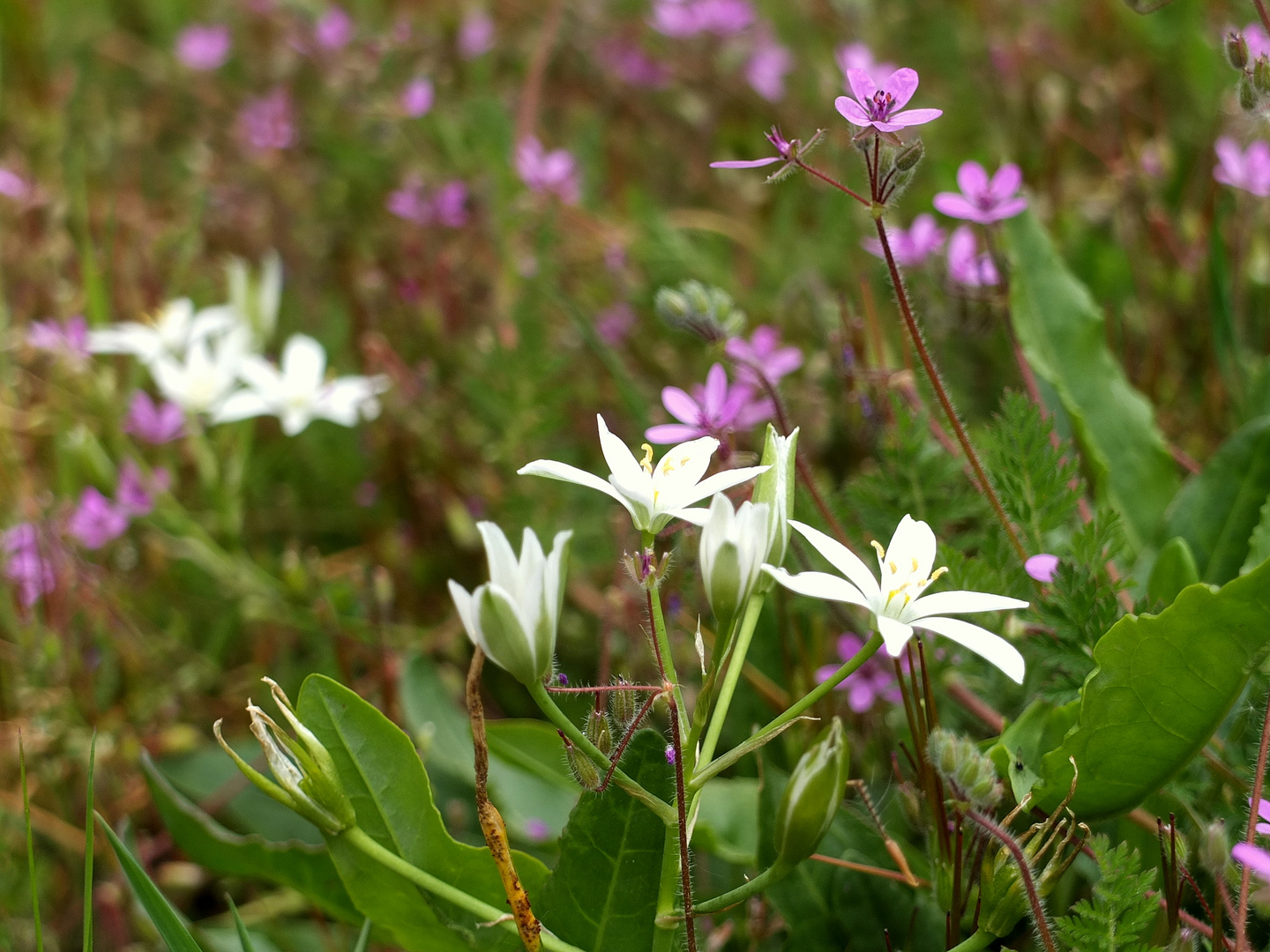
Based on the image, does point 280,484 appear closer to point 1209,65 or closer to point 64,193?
point 64,193

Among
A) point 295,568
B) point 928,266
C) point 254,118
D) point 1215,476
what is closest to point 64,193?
point 254,118

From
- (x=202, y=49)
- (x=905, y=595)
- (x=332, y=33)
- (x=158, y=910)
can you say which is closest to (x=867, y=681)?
(x=905, y=595)

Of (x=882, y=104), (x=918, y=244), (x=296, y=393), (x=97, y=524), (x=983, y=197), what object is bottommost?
(x=97, y=524)

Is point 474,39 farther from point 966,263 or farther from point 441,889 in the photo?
point 441,889

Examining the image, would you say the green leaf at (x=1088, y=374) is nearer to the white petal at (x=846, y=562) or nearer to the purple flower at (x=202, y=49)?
the white petal at (x=846, y=562)

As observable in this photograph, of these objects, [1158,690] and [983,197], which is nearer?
[1158,690]

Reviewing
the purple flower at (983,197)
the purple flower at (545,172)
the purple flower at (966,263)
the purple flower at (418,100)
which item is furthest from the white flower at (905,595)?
the purple flower at (418,100)

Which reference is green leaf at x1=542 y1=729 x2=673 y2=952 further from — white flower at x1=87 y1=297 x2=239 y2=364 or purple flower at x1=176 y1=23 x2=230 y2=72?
purple flower at x1=176 y1=23 x2=230 y2=72

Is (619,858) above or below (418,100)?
below

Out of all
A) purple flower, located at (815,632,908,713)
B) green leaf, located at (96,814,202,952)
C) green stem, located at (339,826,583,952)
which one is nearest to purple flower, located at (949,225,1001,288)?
purple flower, located at (815,632,908,713)
